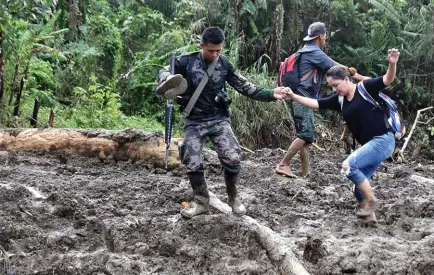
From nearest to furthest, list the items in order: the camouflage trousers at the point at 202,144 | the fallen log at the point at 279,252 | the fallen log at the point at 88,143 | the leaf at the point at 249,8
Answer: the fallen log at the point at 279,252 < the camouflage trousers at the point at 202,144 < the fallen log at the point at 88,143 < the leaf at the point at 249,8

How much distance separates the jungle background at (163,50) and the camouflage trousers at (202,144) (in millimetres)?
5871

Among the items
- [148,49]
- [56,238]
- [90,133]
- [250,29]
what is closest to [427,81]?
[250,29]

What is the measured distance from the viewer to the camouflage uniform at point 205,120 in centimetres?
562

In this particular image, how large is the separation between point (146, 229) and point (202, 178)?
74 cm

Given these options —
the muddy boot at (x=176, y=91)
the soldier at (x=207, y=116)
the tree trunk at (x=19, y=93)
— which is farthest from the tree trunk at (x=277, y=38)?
the muddy boot at (x=176, y=91)

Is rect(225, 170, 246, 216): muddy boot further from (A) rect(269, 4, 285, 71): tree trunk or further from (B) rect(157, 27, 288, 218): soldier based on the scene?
(A) rect(269, 4, 285, 71): tree trunk

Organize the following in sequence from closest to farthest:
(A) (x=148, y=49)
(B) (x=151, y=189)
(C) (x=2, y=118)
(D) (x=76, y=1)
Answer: (B) (x=151, y=189) < (C) (x=2, y=118) < (D) (x=76, y=1) < (A) (x=148, y=49)

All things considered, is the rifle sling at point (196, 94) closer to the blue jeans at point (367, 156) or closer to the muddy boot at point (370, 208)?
the blue jeans at point (367, 156)

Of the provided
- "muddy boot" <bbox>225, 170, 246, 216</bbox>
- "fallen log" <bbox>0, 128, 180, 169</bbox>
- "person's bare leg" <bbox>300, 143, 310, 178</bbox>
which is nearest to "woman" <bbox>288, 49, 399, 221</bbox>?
"muddy boot" <bbox>225, 170, 246, 216</bbox>

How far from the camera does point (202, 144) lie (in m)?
5.70

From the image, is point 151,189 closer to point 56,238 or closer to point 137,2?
point 56,238

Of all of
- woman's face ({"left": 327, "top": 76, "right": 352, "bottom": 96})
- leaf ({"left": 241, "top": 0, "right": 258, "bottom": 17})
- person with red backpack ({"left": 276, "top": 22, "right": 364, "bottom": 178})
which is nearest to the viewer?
woman's face ({"left": 327, "top": 76, "right": 352, "bottom": 96})

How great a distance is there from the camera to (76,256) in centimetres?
463

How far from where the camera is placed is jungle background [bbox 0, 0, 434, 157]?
39.1ft
